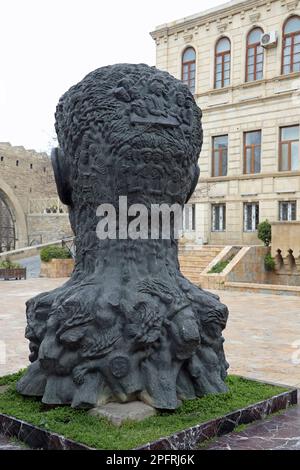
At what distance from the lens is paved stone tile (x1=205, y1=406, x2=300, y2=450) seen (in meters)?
3.38

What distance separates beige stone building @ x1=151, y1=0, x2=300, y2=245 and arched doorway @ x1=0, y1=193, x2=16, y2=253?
540 inches

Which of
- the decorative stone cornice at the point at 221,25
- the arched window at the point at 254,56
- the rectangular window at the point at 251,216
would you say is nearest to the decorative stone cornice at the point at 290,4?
the arched window at the point at 254,56

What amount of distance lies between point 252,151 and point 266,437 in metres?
Answer: 21.3

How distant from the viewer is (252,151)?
78.6 ft

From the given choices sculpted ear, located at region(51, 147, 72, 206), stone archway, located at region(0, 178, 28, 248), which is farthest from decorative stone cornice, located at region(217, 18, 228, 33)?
sculpted ear, located at region(51, 147, 72, 206)

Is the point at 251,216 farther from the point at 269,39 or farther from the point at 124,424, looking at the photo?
the point at 124,424

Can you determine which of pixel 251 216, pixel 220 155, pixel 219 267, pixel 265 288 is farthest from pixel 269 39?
pixel 265 288

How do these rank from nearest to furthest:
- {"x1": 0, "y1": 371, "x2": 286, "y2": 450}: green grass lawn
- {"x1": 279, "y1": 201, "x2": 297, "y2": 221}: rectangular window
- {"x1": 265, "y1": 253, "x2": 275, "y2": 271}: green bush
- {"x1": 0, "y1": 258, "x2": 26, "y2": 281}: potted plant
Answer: {"x1": 0, "y1": 371, "x2": 286, "y2": 450}: green grass lawn → {"x1": 265, "y1": 253, "x2": 275, "y2": 271}: green bush → {"x1": 0, "y1": 258, "x2": 26, "y2": 281}: potted plant → {"x1": 279, "y1": 201, "x2": 297, "y2": 221}: rectangular window

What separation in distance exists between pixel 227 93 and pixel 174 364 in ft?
72.9

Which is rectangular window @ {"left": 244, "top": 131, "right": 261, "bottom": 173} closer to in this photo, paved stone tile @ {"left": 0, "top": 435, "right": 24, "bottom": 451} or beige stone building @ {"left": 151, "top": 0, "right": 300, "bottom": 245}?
beige stone building @ {"left": 151, "top": 0, "right": 300, "bottom": 245}

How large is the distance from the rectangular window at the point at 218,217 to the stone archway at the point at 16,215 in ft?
A: 43.2

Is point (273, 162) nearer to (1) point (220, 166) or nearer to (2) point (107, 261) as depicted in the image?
(1) point (220, 166)
